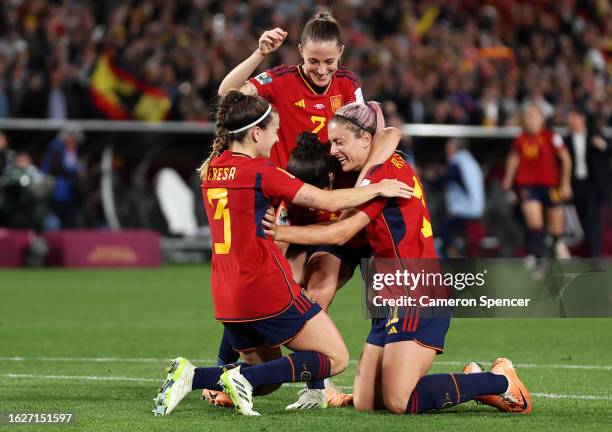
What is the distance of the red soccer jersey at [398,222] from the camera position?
7410mm

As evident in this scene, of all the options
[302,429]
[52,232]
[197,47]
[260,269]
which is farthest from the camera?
[197,47]

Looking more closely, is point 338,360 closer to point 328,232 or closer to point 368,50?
point 328,232

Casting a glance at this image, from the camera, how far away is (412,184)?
7.50m

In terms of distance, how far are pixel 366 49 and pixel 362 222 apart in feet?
59.4

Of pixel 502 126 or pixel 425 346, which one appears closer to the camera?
pixel 425 346

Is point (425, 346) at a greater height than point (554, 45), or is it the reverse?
point (554, 45)

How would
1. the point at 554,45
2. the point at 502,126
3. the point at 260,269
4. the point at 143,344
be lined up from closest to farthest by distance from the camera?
the point at 260,269 < the point at 143,344 < the point at 502,126 < the point at 554,45

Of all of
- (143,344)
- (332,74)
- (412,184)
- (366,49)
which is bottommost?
(143,344)

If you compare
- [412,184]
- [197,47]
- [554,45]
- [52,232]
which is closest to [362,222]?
[412,184]

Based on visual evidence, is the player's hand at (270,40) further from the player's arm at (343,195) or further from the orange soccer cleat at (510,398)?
the orange soccer cleat at (510,398)

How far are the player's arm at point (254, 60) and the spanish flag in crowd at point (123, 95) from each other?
1279cm

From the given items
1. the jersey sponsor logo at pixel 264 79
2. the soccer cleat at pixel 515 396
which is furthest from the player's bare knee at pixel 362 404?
the jersey sponsor logo at pixel 264 79

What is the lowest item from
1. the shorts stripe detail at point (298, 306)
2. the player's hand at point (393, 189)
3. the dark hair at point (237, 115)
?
the shorts stripe detail at point (298, 306)

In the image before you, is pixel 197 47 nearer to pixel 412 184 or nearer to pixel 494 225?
pixel 494 225
